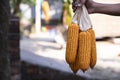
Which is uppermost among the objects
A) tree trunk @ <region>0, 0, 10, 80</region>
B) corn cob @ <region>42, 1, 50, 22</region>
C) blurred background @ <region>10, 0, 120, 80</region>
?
tree trunk @ <region>0, 0, 10, 80</region>

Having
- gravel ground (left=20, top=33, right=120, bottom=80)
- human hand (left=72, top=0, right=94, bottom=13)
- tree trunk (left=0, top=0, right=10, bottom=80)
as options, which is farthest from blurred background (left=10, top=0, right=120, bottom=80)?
human hand (left=72, top=0, right=94, bottom=13)

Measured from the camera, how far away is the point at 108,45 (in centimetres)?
1037

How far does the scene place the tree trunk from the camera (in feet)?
18.0

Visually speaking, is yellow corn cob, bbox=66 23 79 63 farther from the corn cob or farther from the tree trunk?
the corn cob

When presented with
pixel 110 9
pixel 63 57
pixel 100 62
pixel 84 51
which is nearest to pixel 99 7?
pixel 110 9

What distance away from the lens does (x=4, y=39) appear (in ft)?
18.5

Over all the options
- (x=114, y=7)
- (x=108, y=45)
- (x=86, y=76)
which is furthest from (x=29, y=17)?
(x=114, y=7)

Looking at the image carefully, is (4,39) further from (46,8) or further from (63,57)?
(46,8)

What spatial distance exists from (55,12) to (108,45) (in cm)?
1014

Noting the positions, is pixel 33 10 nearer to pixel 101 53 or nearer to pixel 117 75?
pixel 101 53

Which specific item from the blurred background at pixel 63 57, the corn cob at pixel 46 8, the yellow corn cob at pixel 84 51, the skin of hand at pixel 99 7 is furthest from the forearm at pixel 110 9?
the corn cob at pixel 46 8

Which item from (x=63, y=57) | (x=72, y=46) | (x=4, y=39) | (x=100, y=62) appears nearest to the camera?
(x=72, y=46)

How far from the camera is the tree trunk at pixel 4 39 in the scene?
5.49 metres

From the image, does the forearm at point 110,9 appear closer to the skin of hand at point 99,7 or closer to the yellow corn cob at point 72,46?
the skin of hand at point 99,7
